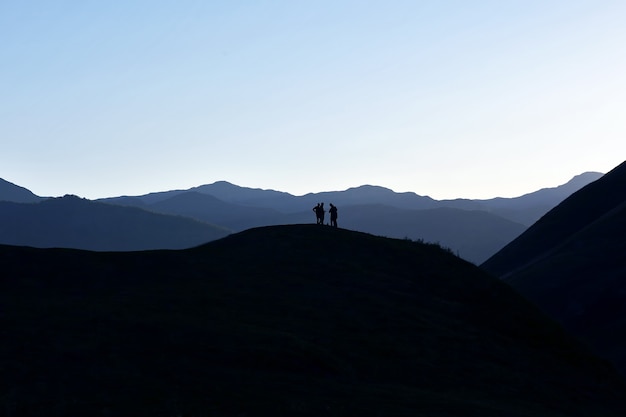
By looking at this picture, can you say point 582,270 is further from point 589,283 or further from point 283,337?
point 283,337

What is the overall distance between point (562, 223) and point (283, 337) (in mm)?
126920

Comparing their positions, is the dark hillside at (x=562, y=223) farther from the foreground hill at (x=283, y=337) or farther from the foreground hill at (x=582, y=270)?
the foreground hill at (x=283, y=337)

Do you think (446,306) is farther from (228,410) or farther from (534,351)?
(228,410)

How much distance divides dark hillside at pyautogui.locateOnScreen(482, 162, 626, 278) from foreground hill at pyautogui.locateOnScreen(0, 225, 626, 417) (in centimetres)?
9412

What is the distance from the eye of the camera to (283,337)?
32.8m

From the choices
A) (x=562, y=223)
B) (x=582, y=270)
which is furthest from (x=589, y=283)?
(x=562, y=223)

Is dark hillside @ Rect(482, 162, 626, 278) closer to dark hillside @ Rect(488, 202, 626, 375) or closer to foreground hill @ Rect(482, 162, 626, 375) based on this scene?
foreground hill @ Rect(482, 162, 626, 375)

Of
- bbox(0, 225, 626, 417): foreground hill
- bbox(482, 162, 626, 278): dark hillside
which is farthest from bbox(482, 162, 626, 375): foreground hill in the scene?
bbox(0, 225, 626, 417): foreground hill

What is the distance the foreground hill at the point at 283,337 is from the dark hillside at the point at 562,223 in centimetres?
9412

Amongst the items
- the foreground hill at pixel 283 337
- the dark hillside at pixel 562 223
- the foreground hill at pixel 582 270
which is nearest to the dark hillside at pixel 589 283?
the foreground hill at pixel 582 270

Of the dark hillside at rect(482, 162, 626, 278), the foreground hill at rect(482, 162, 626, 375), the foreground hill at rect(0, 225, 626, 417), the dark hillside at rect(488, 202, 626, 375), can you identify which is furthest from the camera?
the dark hillside at rect(482, 162, 626, 278)

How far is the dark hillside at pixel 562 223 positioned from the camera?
14500cm

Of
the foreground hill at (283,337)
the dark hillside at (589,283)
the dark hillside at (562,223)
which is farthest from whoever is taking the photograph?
the dark hillside at (562,223)

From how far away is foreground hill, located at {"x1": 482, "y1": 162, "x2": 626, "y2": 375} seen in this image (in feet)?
329
